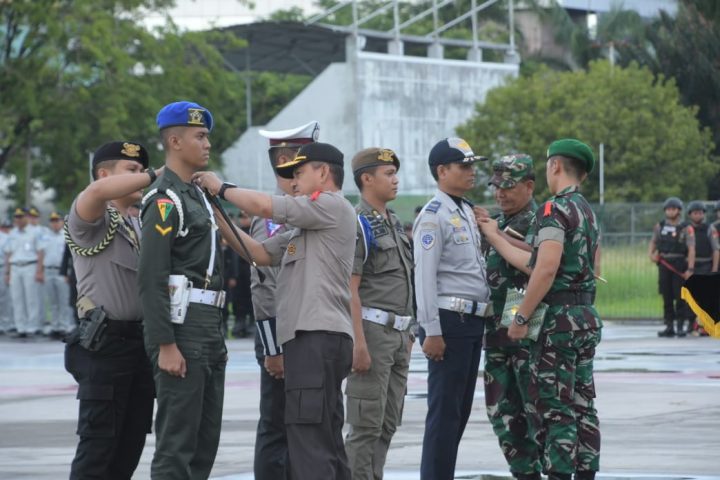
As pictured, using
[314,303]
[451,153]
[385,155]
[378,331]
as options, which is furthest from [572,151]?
[314,303]

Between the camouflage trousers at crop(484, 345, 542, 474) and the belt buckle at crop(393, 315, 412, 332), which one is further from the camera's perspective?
the camouflage trousers at crop(484, 345, 542, 474)

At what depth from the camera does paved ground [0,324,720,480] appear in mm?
9844

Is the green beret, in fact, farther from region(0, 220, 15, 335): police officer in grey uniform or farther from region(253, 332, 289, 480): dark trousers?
region(0, 220, 15, 335): police officer in grey uniform

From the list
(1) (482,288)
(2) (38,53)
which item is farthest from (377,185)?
(2) (38,53)

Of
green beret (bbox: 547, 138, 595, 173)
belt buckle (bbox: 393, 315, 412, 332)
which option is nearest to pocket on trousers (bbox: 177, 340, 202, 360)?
belt buckle (bbox: 393, 315, 412, 332)

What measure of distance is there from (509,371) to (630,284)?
2031 centimetres

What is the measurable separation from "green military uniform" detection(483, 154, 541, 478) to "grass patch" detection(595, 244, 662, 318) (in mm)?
19752

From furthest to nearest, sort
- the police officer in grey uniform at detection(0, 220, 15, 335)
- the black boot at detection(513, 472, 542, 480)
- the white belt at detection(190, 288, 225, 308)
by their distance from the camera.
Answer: the police officer in grey uniform at detection(0, 220, 15, 335), the black boot at detection(513, 472, 542, 480), the white belt at detection(190, 288, 225, 308)

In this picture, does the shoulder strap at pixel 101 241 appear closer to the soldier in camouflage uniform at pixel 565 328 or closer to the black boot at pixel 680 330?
the soldier in camouflage uniform at pixel 565 328

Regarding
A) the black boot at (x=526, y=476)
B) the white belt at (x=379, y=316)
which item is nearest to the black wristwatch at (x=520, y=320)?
the white belt at (x=379, y=316)

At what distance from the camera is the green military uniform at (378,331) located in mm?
8328

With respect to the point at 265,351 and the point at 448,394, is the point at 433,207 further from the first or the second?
the point at 265,351

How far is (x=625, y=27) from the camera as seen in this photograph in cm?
7656

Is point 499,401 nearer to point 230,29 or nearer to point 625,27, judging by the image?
point 230,29
